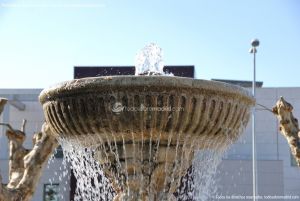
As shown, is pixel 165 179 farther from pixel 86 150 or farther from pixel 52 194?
pixel 52 194

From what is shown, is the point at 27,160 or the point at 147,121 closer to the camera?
the point at 147,121

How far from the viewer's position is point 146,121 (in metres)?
7.41

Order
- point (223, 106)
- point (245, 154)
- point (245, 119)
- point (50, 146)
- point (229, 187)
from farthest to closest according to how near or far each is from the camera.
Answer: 1. point (245, 154)
2. point (229, 187)
3. point (50, 146)
4. point (245, 119)
5. point (223, 106)

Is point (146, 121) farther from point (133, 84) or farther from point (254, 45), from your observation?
point (254, 45)

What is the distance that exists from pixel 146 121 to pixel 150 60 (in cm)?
306

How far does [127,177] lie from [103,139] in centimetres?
54

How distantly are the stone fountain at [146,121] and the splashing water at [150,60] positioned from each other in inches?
89.7

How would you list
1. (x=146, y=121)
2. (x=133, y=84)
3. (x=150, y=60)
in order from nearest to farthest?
(x=133, y=84) → (x=146, y=121) → (x=150, y=60)

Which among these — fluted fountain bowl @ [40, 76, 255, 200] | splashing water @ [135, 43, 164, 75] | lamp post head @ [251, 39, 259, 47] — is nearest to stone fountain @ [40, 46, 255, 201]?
fluted fountain bowl @ [40, 76, 255, 200]

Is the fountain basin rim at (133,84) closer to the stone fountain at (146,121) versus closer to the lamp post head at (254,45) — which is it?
the stone fountain at (146,121)

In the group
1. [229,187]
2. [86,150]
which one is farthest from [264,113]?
[86,150]

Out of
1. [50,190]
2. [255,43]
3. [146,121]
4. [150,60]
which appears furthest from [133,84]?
[50,190]

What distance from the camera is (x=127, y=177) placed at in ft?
26.2

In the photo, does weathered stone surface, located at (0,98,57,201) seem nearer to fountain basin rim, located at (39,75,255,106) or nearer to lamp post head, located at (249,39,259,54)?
fountain basin rim, located at (39,75,255,106)
